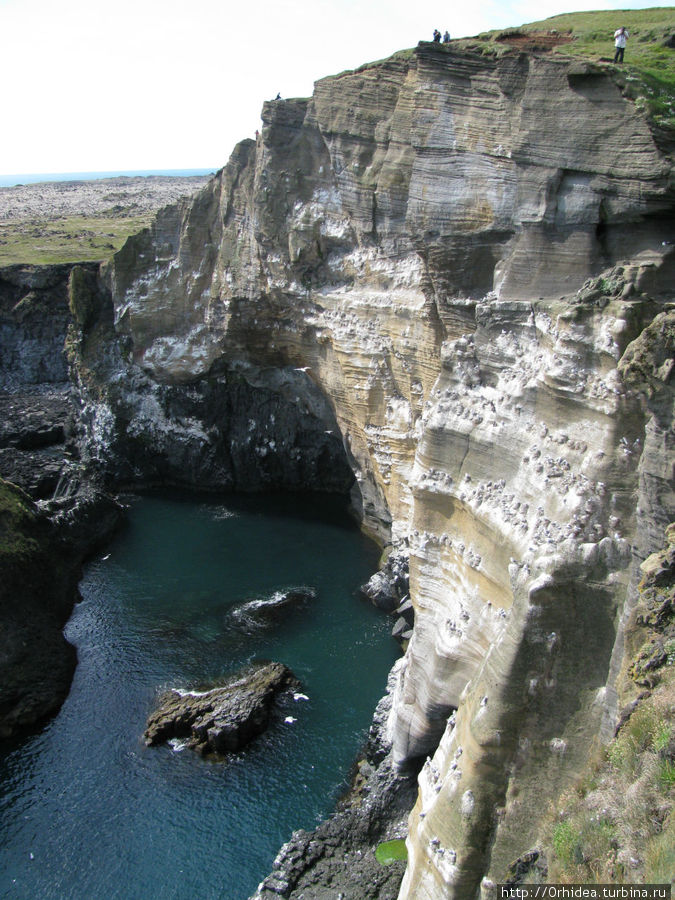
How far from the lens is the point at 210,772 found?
2817 cm

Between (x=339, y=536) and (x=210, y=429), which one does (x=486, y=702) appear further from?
(x=210, y=429)

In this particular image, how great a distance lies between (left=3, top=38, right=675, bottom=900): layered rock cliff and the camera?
17.6 metres

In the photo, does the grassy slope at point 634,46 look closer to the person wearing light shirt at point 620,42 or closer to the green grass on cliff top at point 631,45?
the green grass on cliff top at point 631,45

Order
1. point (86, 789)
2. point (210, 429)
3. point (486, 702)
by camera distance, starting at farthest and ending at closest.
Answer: point (210, 429) < point (86, 789) < point (486, 702)

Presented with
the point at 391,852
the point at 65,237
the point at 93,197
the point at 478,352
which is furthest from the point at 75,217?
the point at 391,852

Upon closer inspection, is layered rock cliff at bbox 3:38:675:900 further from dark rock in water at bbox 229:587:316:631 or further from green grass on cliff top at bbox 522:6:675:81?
dark rock in water at bbox 229:587:316:631

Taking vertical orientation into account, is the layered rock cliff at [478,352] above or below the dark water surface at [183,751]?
above

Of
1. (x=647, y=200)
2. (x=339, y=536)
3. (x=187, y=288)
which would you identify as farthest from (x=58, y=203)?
(x=647, y=200)

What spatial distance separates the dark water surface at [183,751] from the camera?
24953 millimetres

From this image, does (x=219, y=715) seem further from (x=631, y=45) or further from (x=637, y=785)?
(x=631, y=45)

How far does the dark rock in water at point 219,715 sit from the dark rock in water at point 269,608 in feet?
16.0

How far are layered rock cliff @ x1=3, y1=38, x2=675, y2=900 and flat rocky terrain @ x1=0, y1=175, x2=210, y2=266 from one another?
1291cm

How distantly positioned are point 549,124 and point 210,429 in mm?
34134

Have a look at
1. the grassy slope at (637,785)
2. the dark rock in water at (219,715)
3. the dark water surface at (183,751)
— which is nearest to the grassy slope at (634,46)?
the grassy slope at (637,785)
